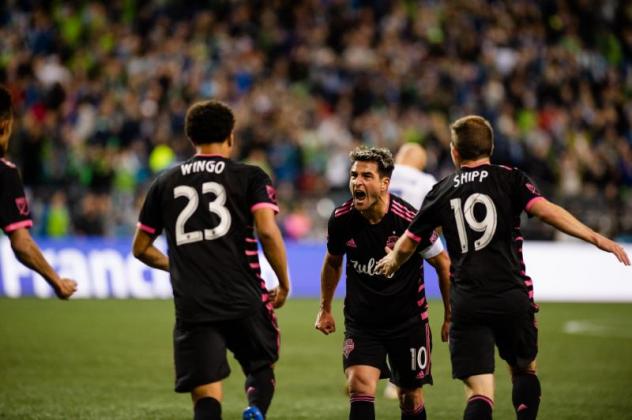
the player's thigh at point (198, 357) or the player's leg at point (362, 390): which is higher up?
the player's thigh at point (198, 357)

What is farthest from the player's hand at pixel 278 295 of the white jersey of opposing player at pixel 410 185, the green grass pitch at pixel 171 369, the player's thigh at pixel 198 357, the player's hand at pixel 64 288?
the white jersey of opposing player at pixel 410 185

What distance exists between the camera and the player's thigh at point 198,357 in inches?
224

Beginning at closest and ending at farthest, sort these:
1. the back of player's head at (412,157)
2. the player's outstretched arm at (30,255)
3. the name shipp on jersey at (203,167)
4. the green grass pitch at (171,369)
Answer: the name shipp on jersey at (203,167), the player's outstretched arm at (30,255), the green grass pitch at (171,369), the back of player's head at (412,157)

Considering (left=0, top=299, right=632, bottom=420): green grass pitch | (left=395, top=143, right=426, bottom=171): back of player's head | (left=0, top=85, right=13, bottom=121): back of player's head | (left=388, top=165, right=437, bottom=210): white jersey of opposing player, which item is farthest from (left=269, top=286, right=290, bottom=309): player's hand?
(left=395, top=143, right=426, bottom=171): back of player's head

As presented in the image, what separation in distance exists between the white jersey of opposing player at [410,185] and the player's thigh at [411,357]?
2.72 metres

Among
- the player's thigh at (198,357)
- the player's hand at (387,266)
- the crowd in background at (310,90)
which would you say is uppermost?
the crowd in background at (310,90)

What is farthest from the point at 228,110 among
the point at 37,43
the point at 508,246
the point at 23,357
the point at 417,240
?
the point at 37,43

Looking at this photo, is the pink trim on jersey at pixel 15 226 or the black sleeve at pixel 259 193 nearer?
the black sleeve at pixel 259 193

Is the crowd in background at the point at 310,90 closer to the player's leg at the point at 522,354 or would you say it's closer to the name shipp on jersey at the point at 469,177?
the player's leg at the point at 522,354

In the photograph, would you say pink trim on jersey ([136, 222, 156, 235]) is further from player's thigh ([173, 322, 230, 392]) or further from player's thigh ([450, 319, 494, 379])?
player's thigh ([450, 319, 494, 379])

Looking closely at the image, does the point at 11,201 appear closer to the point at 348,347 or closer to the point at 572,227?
the point at 348,347

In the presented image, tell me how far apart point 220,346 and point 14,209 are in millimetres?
1545

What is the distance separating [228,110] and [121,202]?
1328 centimetres

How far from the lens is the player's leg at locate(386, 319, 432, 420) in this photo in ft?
21.9
